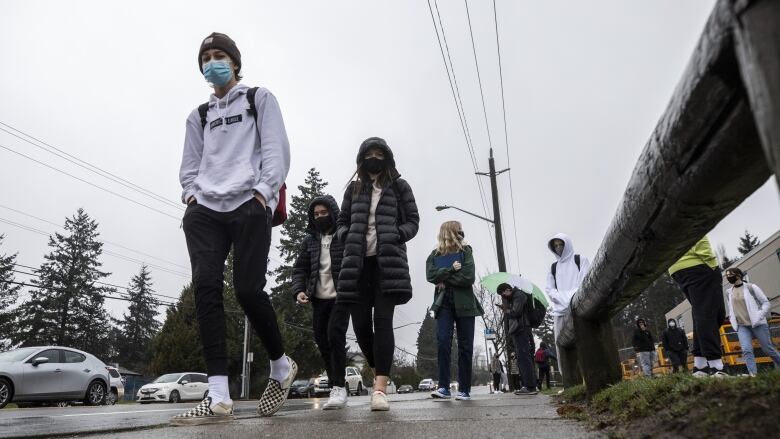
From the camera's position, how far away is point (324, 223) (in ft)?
18.3

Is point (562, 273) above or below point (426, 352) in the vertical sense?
below

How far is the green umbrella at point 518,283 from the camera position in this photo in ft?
31.7

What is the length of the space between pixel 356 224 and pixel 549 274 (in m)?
3.45

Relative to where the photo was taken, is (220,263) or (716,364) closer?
(220,263)

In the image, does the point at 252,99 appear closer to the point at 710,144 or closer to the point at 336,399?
the point at 336,399

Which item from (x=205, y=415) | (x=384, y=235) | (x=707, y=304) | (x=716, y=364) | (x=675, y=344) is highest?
(x=384, y=235)

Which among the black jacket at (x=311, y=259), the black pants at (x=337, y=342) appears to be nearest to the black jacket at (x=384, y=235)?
the black pants at (x=337, y=342)

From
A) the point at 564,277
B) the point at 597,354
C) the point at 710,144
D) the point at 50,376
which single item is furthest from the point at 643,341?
the point at 50,376

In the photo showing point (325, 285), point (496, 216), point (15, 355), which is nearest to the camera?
point (325, 285)

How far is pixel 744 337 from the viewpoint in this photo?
7875 millimetres

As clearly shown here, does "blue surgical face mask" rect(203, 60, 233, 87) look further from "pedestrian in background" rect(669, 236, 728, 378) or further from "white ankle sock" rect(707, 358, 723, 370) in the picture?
"white ankle sock" rect(707, 358, 723, 370)

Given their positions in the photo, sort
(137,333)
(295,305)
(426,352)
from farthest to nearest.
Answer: (426,352) < (137,333) < (295,305)

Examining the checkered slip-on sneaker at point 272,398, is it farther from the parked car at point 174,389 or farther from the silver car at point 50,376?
the parked car at point 174,389

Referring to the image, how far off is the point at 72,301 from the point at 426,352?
5975 cm
